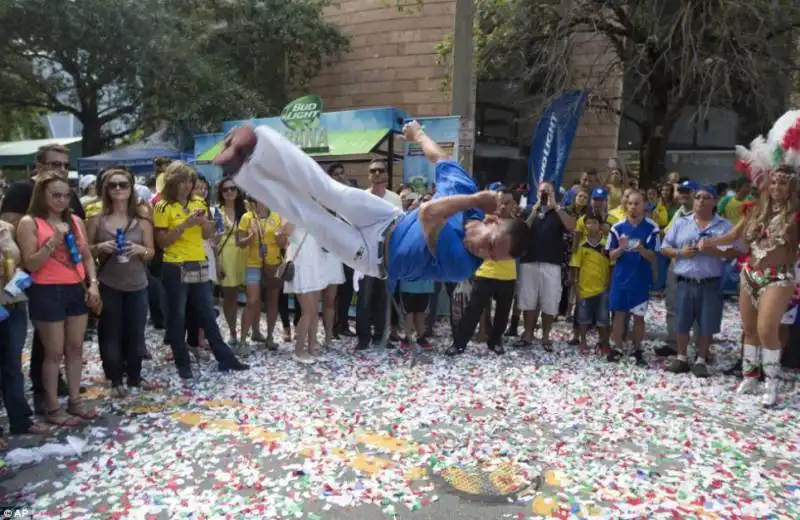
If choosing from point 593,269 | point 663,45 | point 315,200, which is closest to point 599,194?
point 593,269

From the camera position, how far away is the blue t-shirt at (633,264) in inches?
224

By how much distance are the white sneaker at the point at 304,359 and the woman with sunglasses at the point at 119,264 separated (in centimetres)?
146

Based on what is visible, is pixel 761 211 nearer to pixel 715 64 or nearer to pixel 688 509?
pixel 688 509

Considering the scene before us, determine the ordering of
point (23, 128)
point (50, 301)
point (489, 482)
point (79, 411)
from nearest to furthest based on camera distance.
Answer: point (489, 482), point (50, 301), point (79, 411), point (23, 128)

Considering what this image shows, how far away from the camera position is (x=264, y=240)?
5.93m

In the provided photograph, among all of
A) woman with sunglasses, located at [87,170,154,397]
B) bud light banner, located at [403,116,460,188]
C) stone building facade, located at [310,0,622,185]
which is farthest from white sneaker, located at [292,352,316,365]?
stone building facade, located at [310,0,622,185]

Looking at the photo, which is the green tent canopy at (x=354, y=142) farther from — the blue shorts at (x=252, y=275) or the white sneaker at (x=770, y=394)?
the white sneaker at (x=770, y=394)

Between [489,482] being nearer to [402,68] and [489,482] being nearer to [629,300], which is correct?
[629,300]

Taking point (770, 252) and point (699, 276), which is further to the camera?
point (699, 276)

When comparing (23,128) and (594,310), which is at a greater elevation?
(23,128)

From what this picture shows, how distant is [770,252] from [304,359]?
3942mm

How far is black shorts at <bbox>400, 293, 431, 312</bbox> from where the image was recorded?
238 inches

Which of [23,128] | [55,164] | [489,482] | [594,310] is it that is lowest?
[489,482]

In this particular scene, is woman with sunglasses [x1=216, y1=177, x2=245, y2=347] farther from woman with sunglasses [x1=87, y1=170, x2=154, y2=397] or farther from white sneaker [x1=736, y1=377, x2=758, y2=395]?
white sneaker [x1=736, y1=377, x2=758, y2=395]
